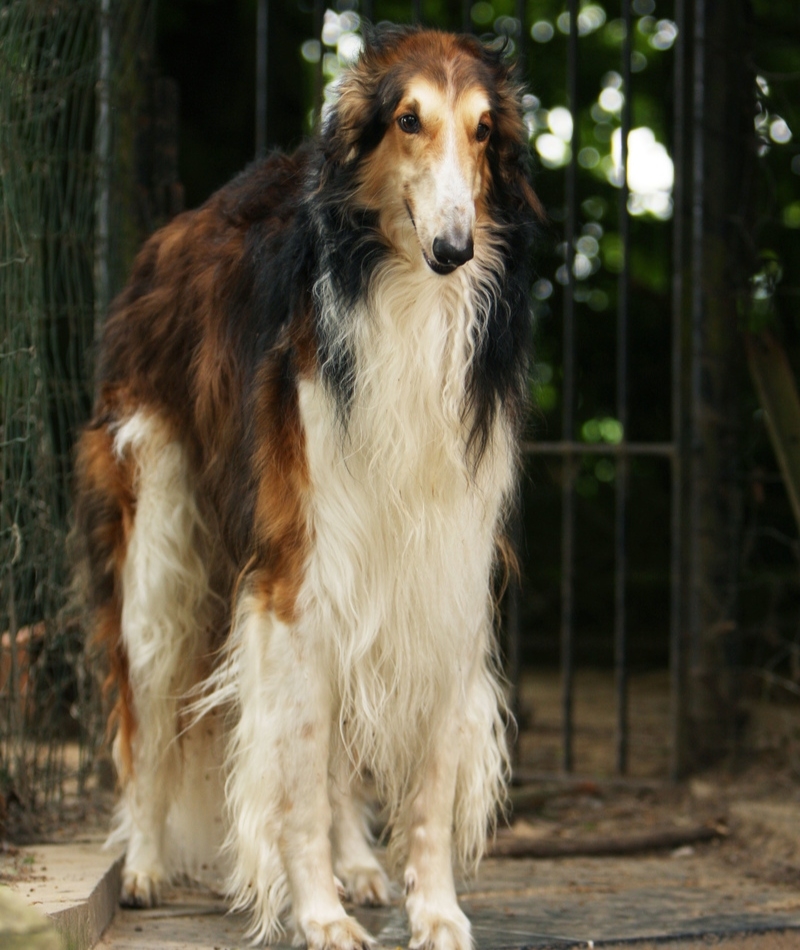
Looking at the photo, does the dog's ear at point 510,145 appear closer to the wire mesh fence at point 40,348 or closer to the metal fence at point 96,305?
the metal fence at point 96,305

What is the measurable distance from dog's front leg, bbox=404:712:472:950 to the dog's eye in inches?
56.8

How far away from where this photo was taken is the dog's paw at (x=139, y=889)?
145 inches

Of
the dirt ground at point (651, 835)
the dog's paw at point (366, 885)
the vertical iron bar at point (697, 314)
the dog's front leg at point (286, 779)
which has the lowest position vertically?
the dirt ground at point (651, 835)

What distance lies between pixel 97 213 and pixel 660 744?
3806 mm

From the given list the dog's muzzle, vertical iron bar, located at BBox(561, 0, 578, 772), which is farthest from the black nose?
vertical iron bar, located at BBox(561, 0, 578, 772)

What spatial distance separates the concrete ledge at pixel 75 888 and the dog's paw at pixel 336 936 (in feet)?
1.74

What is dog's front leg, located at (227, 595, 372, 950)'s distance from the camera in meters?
3.19

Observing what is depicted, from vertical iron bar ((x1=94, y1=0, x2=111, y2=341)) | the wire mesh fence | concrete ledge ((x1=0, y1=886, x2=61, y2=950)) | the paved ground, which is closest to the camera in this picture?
concrete ledge ((x1=0, y1=886, x2=61, y2=950))

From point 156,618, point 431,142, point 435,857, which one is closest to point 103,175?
point 156,618

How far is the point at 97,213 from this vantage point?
493 cm

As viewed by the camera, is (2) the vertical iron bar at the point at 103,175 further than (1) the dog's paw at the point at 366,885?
Yes

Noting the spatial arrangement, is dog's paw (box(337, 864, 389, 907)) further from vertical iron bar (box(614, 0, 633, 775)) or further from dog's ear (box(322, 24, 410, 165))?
dog's ear (box(322, 24, 410, 165))

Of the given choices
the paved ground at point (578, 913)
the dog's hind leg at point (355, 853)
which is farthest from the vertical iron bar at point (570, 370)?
the dog's hind leg at point (355, 853)

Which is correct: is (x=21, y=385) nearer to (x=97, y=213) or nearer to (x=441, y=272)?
(x=97, y=213)
